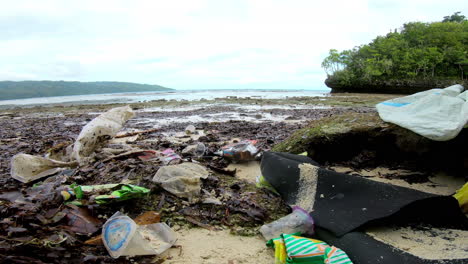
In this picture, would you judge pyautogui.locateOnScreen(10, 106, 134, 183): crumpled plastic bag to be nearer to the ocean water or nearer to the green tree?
the ocean water

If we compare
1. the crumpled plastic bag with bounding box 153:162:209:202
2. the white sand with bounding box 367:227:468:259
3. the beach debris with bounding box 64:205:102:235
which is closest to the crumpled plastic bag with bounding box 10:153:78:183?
the beach debris with bounding box 64:205:102:235

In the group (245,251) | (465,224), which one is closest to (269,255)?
(245,251)

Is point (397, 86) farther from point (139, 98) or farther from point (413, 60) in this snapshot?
point (139, 98)

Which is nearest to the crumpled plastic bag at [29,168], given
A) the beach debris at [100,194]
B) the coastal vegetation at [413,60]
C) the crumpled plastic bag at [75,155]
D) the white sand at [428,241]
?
the crumpled plastic bag at [75,155]

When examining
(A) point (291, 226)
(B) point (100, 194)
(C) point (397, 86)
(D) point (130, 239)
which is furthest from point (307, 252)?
(C) point (397, 86)

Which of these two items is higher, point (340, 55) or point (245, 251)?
point (340, 55)

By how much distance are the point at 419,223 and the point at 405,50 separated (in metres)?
45.3

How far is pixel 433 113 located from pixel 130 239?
325cm

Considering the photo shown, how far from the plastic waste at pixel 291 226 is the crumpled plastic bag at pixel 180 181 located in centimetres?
84

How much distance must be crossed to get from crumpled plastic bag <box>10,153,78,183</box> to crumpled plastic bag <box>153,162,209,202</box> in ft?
5.46

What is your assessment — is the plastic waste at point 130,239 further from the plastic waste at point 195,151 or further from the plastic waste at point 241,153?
the plastic waste at point 195,151

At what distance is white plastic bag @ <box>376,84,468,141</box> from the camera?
2.53 meters

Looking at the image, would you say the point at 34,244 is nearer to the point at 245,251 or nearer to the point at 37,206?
the point at 37,206

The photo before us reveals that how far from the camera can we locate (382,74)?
38.0 meters
